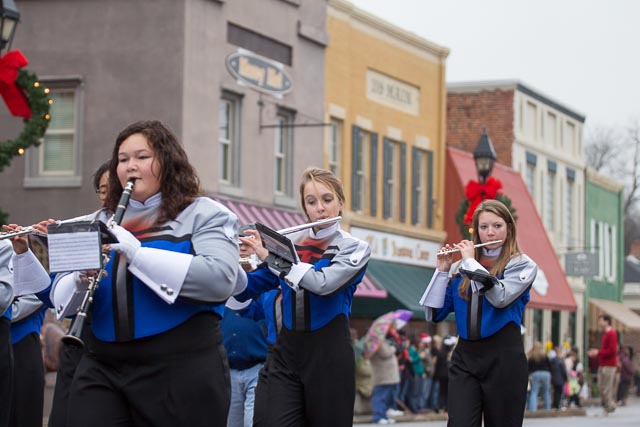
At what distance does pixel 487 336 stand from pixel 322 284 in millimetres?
1919

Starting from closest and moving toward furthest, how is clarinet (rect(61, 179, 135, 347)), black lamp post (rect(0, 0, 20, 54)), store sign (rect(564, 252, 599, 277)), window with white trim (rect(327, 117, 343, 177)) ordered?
clarinet (rect(61, 179, 135, 347)) → black lamp post (rect(0, 0, 20, 54)) → window with white trim (rect(327, 117, 343, 177)) → store sign (rect(564, 252, 599, 277))

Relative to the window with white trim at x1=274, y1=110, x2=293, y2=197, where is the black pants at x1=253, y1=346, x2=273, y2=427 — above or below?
below

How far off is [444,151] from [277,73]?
9.55m

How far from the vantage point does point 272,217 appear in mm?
30172

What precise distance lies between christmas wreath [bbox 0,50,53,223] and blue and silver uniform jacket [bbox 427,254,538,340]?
853 centimetres

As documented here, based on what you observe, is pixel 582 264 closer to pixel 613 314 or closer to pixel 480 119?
pixel 480 119

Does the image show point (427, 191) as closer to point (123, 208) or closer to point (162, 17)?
point (162, 17)

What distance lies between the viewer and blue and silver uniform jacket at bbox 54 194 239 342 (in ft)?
19.2

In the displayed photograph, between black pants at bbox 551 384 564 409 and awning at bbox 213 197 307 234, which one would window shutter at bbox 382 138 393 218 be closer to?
awning at bbox 213 197 307 234

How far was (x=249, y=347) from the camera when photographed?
10.4m

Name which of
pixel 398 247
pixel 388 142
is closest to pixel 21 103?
pixel 388 142

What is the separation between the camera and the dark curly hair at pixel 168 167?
611 centimetres

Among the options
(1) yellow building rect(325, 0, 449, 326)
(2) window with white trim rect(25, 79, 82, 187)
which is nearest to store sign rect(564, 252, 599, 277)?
(1) yellow building rect(325, 0, 449, 326)

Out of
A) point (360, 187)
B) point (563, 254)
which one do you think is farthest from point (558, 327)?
point (360, 187)
